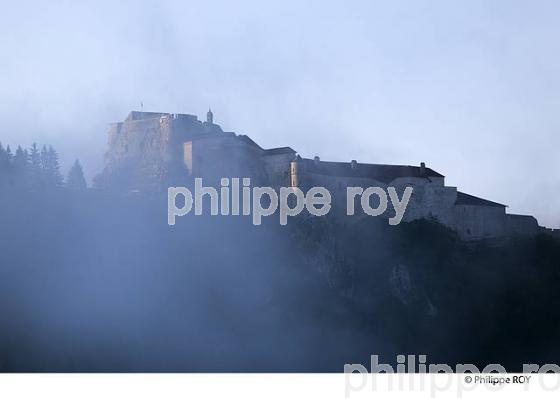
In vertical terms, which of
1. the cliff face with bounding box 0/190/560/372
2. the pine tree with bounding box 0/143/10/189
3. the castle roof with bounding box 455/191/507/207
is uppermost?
the pine tree with bounding box 0/143/10/189

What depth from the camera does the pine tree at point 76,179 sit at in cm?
5018

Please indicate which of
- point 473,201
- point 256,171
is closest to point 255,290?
point 256,171

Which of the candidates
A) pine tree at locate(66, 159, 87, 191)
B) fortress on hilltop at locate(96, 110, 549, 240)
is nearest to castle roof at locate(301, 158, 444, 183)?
fortress on hilltop at locate(96, 110, 549, 240)

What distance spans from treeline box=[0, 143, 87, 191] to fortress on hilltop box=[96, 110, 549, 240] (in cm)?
154

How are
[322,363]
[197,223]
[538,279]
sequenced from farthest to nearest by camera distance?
[538,279] → [197,223] → [322,363]

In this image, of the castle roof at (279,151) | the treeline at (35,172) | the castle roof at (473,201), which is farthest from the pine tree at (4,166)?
the castle roof at (473,201)

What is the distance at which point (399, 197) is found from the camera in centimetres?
5088

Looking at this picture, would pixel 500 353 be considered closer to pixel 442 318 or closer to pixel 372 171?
pixel 442 318

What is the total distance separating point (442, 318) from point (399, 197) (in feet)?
16.6

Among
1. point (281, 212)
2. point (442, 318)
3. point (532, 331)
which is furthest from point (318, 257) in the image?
point (532, 331)

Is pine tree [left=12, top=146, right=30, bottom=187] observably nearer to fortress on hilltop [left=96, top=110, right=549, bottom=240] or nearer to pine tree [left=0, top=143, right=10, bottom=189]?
pine tree [left=0, top=143, right=10, bottom=189]

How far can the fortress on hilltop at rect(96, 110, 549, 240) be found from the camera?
49594 millimetres

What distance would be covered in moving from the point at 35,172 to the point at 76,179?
1.61 meters

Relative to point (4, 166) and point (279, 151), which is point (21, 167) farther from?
point (279, 151)
